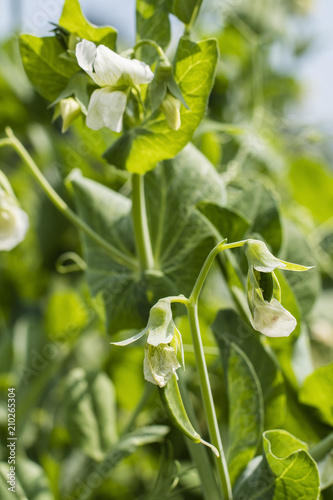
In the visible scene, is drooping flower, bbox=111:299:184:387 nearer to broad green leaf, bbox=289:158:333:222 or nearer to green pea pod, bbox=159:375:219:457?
green pea pod, bbox=159:375:219:457

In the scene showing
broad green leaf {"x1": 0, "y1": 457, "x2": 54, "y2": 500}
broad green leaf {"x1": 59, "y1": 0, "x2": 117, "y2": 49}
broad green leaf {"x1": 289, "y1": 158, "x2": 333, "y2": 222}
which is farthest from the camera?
broad green leaf {"x1": 289, "y1": 158, "x2": 333, "y2": 222}

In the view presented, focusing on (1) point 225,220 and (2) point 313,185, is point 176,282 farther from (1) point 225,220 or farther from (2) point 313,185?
(2) point 313,185

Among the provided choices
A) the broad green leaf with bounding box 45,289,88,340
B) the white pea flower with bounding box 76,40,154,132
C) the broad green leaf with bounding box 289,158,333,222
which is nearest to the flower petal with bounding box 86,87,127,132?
the white pea flower with bounding box 76,40,154,132

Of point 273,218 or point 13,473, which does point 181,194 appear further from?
point 13,473

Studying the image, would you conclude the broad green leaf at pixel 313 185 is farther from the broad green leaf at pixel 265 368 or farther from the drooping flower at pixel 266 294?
the drooping flower at pixel 266 294

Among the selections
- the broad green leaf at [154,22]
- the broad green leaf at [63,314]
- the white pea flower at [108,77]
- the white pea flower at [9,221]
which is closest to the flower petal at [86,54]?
the white pea flower at [108,77]

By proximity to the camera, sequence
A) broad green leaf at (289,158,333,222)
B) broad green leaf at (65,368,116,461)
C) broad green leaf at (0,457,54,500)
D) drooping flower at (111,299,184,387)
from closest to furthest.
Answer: drooping flower at (111,299,184,387) → broad green leaf at (0,457,54,500) → broad green leaf at (65,368,116,461) → broad green leaf at (289,158,333,222)
